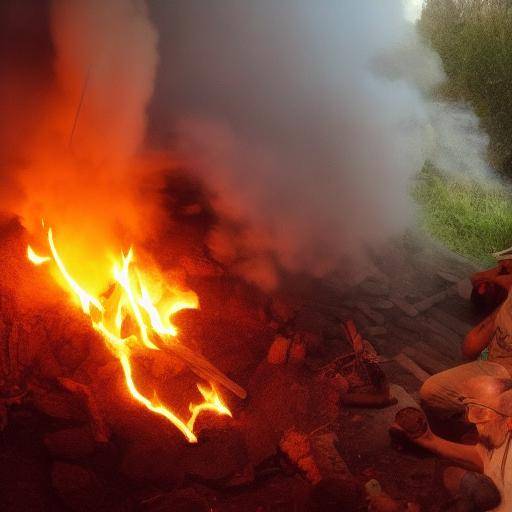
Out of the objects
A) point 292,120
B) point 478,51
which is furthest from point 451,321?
point 478,51

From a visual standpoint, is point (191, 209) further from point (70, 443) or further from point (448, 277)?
point (448, 277)

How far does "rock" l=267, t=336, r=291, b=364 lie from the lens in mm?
4414

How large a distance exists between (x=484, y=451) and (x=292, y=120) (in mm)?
5078

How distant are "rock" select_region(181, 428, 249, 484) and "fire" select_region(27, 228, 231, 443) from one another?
0.21 metres

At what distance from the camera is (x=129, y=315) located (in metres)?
4.16

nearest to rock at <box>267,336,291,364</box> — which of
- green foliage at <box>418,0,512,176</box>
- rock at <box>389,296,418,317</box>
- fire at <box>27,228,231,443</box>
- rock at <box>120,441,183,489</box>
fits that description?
fire at <box>27,228,231,443</box>

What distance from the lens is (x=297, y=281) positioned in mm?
5699

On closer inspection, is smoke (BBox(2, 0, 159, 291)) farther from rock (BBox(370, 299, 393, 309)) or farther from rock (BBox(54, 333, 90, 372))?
rock (BBox(370, 299, 393, 309))

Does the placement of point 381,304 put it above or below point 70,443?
above

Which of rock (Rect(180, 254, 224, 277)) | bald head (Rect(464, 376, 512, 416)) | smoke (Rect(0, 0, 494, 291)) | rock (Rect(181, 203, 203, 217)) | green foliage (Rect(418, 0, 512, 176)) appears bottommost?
bald head (Rect(464, 376, 512, 416))

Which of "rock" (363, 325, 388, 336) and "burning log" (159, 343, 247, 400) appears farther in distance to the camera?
"rock" (363, 325, 388, 336)

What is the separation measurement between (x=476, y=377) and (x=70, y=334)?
3.54m

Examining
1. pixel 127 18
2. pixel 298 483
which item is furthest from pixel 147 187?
pixel 298 483

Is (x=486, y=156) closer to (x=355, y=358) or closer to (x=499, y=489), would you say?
(x=355, y=358)
